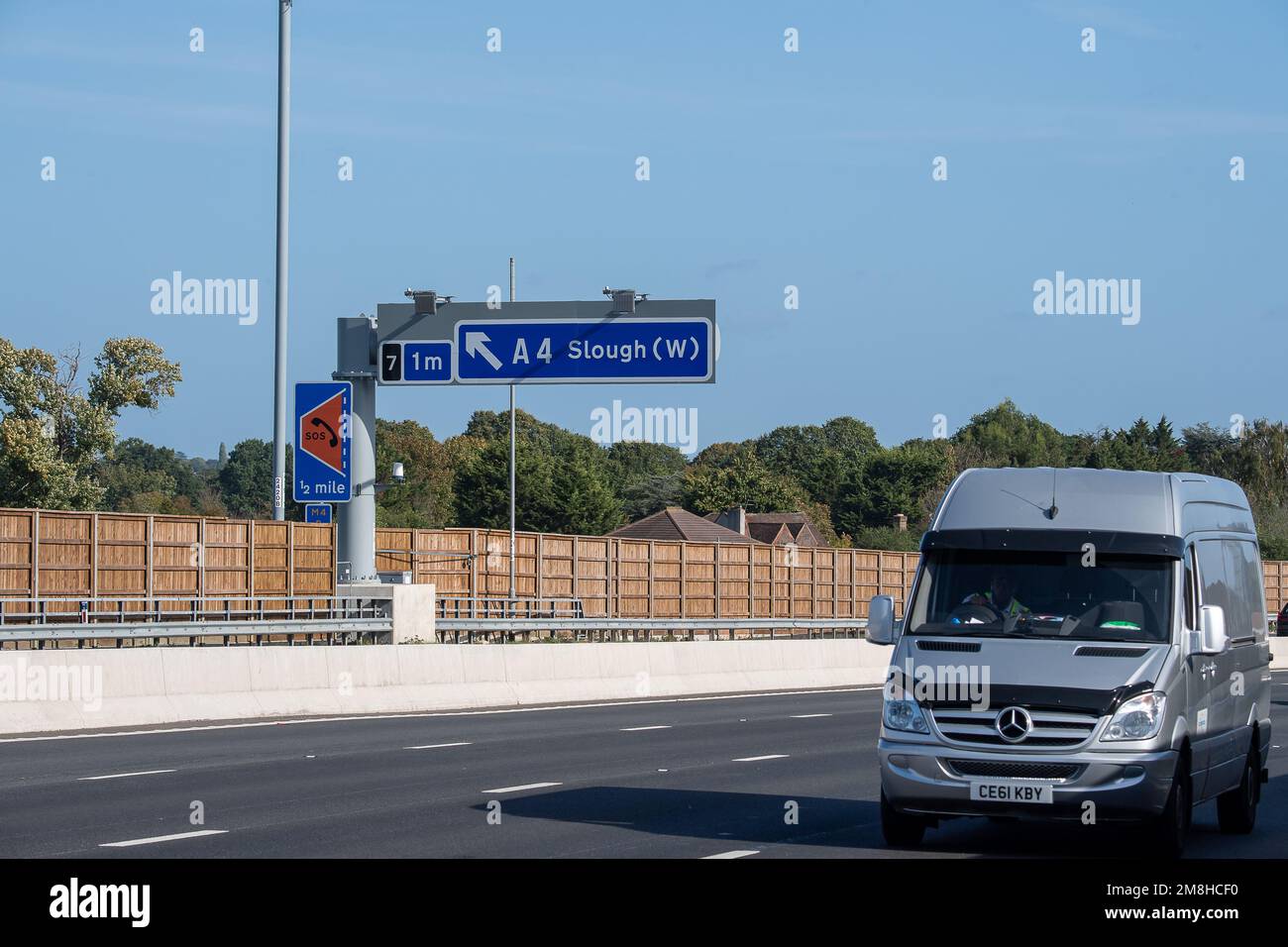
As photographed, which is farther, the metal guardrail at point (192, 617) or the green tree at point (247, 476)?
the green tree at point (247, 476)

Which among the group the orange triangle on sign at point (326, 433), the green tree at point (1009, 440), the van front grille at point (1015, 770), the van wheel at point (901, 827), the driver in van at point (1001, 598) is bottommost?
the van wheel at point (901, 827)

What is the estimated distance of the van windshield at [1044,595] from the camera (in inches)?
443

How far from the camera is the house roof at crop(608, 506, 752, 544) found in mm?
99250

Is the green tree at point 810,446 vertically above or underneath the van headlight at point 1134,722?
above

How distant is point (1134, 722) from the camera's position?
34.4 ft

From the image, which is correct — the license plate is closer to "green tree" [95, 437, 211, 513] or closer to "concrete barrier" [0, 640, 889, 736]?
"concrete barrier" [0, 640, 889, 736]

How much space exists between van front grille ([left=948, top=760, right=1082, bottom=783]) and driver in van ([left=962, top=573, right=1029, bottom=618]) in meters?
1.19

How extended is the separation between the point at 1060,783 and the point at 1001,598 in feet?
4.93

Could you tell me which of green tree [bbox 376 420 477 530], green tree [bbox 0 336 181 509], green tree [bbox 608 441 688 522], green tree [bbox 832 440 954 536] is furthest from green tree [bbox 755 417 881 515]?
green tree [bbox 0 336 181 509]

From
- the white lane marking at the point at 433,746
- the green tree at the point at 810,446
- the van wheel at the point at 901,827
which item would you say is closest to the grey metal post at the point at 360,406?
the white lane marking at the point at 433,746

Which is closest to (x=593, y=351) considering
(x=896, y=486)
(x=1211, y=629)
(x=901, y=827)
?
(x=901, y=827)

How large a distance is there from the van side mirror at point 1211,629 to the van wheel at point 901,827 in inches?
80.8

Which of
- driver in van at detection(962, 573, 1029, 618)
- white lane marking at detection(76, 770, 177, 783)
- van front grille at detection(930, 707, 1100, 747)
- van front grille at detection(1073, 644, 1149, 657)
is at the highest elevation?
driver in van at detection(962, 573, 1029, 618)

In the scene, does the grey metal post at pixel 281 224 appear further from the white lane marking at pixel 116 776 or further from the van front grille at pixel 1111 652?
the van front grille at pixel 1111 652
